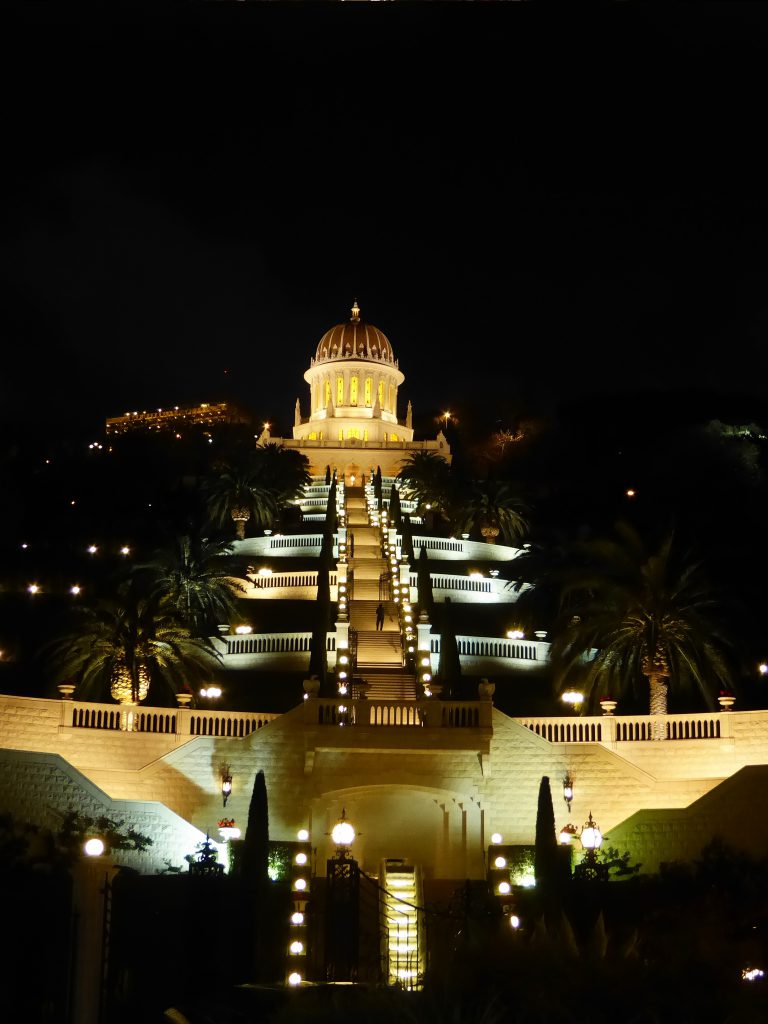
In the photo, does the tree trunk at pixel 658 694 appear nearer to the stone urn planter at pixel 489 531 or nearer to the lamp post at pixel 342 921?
the lamp post at pixel 342 921

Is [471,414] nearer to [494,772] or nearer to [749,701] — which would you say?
[749,701]

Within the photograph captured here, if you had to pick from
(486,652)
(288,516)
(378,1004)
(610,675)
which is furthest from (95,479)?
(378,1004)

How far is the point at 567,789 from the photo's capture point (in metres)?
34.5

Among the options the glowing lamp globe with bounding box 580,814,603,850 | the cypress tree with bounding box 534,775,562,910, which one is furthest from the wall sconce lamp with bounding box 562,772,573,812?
the glowing lamp globe with bounding box 580,814,603,850

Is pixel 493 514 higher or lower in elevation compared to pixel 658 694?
higher

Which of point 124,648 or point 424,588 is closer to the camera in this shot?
point 124,648

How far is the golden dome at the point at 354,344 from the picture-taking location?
11025 cm

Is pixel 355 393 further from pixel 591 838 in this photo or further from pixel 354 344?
pixel 591 838

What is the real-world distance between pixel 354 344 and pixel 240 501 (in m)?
43.6

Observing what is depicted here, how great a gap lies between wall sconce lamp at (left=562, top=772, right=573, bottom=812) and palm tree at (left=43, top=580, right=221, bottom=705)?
37.0 feet

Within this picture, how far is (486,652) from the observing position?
46969mm

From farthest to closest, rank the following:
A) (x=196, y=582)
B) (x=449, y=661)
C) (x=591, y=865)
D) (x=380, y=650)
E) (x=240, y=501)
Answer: (x=240, y=501)
(x=196, y=582)
(x=380, y=650)
(x=449, y=661)
(x=591, y=865)

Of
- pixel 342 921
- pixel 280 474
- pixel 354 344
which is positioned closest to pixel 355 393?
pixel 354 344

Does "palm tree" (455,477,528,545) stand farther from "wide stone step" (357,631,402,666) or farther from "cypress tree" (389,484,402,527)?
"wide stone step" (357,631,402,666)
